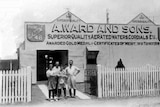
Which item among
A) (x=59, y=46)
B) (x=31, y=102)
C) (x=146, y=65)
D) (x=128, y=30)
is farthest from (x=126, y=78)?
(x=31, y=102)

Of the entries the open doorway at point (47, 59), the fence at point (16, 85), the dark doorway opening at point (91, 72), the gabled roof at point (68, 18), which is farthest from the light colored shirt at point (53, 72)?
the gabled roof at point (68, 18)

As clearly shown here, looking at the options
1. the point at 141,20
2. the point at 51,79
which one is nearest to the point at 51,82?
the point at 51,79

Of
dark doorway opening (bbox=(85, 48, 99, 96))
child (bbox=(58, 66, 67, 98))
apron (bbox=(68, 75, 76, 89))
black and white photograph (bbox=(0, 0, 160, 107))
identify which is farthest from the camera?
dark doorway opening (bbox=(85, 48, 99, 96))

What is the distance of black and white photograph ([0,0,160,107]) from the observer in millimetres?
5512

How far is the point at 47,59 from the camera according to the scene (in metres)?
5.96

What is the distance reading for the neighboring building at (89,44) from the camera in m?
6.08

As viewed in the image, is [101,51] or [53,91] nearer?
[53,91]

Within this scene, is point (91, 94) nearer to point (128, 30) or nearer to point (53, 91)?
point (53, 91)

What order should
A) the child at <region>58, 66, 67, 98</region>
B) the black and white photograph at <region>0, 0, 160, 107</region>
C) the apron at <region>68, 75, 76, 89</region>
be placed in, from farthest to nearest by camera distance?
the apron at <region>68, 75, 76, 89</region>
the child at <region>58, 66, 67, 98</region>
the black and white photograph at <region>0, 0, 160, 107</region>

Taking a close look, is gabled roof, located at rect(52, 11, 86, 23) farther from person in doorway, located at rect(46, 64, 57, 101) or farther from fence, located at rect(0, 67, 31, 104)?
fence, located at rect(0, 67, 31, 104)

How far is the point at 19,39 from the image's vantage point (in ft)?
18.2

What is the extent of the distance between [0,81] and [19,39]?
0.85 metres

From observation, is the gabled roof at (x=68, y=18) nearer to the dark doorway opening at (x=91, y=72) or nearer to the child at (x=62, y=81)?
the dark doorway opening at (x=91, y=72)

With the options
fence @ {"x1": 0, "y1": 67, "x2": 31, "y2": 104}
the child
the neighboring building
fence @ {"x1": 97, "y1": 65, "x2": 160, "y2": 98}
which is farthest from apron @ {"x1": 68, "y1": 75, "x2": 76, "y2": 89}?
fence @ {"x1": 0, "y1": 67, "x2": 31, "y2": 104}
